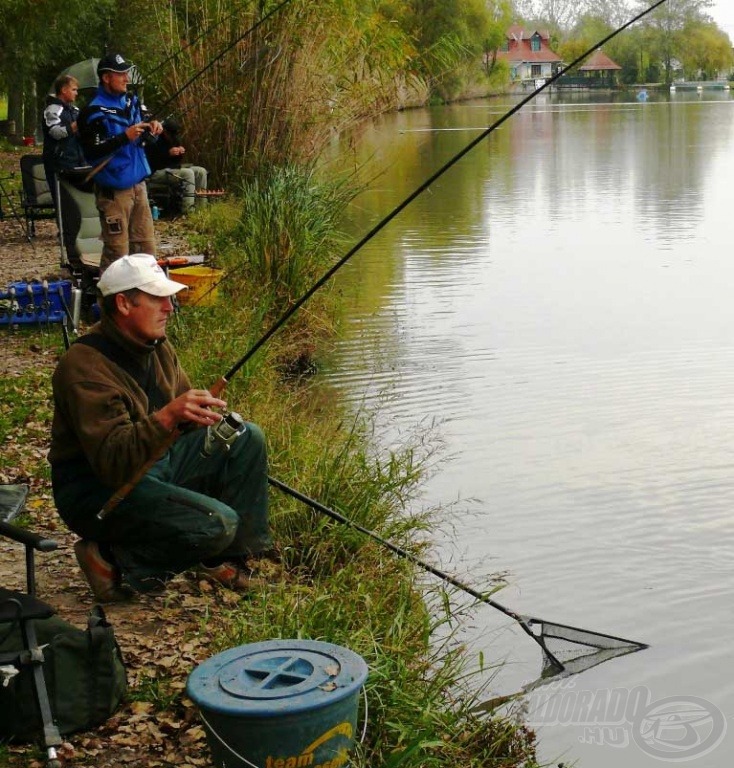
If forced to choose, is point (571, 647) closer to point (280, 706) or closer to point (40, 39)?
point (280, 706)

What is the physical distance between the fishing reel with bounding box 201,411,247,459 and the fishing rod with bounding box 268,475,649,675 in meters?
0.33

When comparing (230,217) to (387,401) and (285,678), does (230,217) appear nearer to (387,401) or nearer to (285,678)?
(387,401)

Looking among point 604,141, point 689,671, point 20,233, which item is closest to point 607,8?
point 604,141

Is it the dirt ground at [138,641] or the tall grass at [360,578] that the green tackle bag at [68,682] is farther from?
the tall grass at [360,578]

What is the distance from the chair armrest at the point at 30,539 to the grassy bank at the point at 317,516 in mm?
458

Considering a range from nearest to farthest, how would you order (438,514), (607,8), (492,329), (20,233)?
(438,514) < (492,329) < (20,233) < (607,8)

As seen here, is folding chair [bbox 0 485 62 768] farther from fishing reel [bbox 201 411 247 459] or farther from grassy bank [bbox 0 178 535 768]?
fishing reel [bbox 201 411 247 459]

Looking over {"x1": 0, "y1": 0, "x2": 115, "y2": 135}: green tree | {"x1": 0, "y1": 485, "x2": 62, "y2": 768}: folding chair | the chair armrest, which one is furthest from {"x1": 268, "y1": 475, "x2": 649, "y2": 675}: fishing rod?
{"x1": 0, "y1": 0, "x2": 115, "y2": 135}: green tree

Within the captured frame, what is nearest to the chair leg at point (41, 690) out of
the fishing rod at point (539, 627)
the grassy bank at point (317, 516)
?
the grassy bank at point (317, 516)

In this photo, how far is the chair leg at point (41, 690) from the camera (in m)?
3.00

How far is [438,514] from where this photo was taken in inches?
232

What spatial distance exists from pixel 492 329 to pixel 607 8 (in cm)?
11531

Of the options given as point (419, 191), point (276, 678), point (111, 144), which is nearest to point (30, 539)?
point (276, 678)

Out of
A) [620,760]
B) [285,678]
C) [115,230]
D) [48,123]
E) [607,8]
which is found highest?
[607,8]
